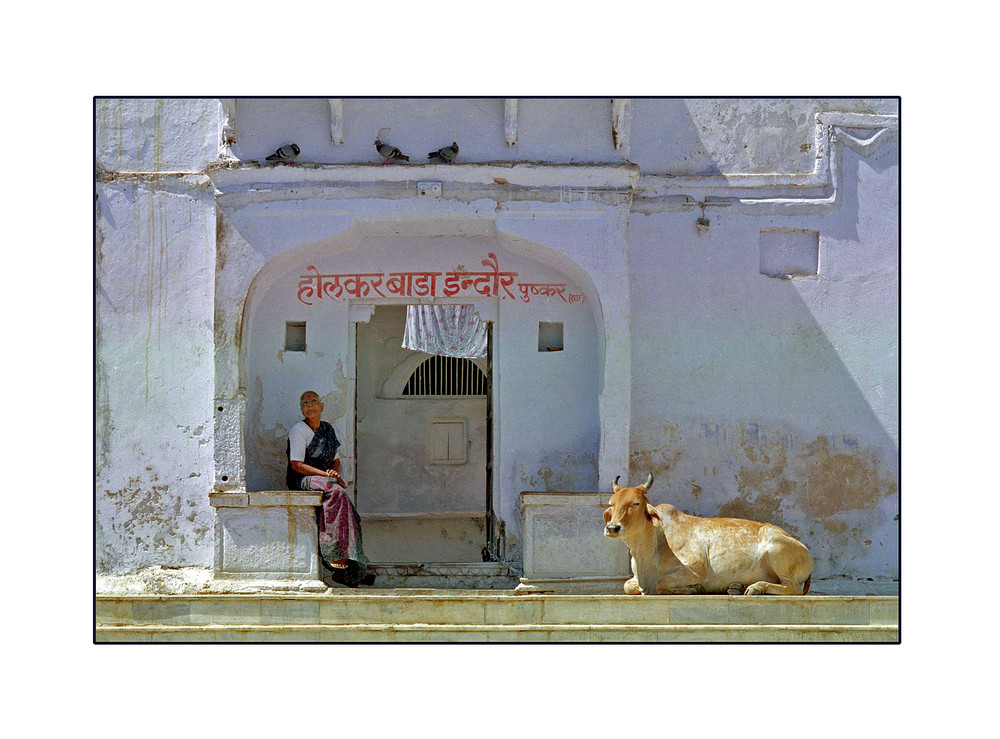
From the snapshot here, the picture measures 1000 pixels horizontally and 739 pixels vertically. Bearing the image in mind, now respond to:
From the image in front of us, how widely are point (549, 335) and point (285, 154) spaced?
2762 mm

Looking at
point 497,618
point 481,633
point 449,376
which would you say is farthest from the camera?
point 449,376

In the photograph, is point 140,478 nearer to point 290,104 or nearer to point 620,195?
point 290,104

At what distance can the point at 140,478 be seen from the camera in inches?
463

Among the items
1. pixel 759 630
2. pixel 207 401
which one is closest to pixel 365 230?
pixel 207 401

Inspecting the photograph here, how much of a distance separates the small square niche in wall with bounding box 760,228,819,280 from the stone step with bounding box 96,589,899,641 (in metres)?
3.19

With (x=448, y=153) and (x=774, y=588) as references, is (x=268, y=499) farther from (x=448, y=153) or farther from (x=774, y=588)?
(x=774, y=588)

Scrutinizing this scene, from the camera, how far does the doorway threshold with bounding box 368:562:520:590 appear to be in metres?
11.8

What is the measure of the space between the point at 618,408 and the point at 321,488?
255 cm

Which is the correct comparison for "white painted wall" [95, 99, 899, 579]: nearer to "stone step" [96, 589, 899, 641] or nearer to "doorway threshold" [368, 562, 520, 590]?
"doorway threshold" [368, 562, 520, 590]

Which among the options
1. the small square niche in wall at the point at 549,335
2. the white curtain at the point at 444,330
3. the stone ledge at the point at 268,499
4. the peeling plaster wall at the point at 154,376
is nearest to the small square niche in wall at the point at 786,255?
the small square niche in wall at the point at 549,335

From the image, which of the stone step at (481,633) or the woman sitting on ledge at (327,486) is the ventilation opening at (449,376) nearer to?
the woman sitting on ledge at (327,486)

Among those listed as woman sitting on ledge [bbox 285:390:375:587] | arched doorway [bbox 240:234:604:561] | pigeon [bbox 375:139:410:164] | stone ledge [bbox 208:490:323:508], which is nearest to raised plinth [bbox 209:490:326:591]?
stone ledge [bbox 208:490:323:508]

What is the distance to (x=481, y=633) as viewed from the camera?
10.1 m

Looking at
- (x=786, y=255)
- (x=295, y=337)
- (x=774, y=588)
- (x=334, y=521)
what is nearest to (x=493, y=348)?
(x=295, y=337)
